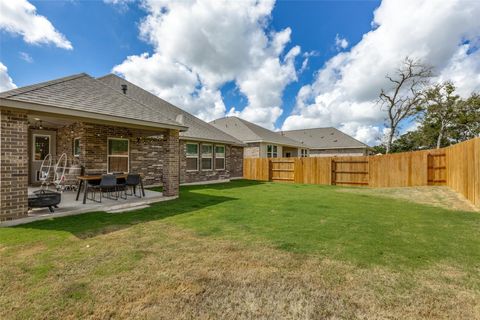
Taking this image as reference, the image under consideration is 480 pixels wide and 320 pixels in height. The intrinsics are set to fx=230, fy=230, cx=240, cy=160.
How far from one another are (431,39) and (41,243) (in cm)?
2049

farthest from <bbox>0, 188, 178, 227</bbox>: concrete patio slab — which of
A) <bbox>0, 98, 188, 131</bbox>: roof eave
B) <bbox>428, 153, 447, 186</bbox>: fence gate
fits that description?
<bbox>428, 153, 447, 186</bbox>: fence gate

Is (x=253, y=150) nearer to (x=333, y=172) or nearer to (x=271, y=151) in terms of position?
(x=271, y=151)

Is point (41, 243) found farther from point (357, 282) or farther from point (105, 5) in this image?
point (105, 5)

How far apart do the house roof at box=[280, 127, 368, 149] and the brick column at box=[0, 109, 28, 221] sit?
28.8 metres

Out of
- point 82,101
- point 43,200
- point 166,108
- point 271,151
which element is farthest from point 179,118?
point 43,200

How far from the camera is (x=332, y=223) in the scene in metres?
5.96

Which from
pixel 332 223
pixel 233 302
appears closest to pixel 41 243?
pixel 233 302

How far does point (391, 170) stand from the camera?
46.4 feet

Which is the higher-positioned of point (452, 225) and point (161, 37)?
point (161, 37)

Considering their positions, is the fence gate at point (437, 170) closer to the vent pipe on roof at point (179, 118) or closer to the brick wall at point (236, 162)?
the brick wall at point (236, 162)

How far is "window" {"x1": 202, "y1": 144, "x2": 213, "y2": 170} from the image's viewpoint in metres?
15.5

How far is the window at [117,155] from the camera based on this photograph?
10703 mm

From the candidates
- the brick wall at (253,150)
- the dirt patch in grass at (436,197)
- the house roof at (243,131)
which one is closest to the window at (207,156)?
the house roof at (243,131)

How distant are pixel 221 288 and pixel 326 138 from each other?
3209cm
